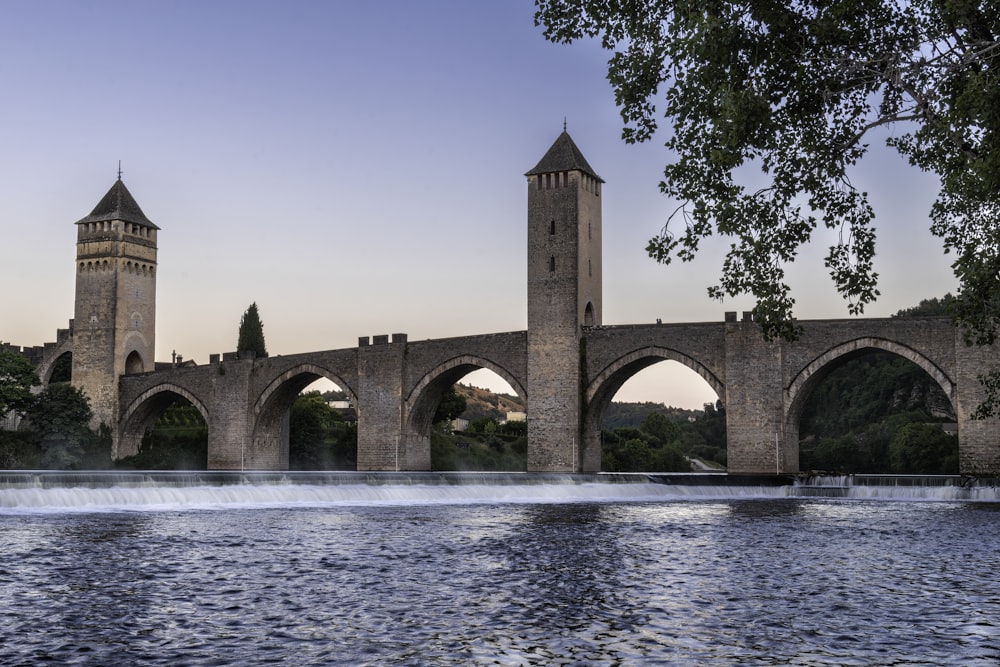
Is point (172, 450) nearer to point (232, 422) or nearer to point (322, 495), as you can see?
point (232, 422)

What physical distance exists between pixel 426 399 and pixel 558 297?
666 cm

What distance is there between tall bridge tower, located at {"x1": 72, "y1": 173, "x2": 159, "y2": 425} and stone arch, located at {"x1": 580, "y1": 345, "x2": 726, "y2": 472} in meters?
21.7

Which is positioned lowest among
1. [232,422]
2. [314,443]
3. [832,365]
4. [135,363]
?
[314,443]

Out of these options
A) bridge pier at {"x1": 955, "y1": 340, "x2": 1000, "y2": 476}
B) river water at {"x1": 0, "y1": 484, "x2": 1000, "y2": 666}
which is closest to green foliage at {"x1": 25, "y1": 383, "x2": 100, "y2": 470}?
river water at {"x1": 0, "y1": 484, "x2": 1000, "y2": 666}

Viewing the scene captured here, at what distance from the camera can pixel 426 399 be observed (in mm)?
38969

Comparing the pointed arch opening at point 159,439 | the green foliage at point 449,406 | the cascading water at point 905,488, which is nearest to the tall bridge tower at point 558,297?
the cascading water at point 905,488

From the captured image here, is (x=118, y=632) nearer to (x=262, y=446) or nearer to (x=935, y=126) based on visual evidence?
(x=935, y=126)

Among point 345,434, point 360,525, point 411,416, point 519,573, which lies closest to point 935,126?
point 519,573

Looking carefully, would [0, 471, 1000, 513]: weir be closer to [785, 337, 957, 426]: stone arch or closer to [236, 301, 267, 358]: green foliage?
[785, 337, 957, 426]: stone arch

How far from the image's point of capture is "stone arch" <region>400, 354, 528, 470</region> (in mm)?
37312

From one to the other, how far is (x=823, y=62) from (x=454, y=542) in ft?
24.8

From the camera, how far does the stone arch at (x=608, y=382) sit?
110ft

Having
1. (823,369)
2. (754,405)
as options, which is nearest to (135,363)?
(754,405)

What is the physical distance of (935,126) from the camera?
9227mm
